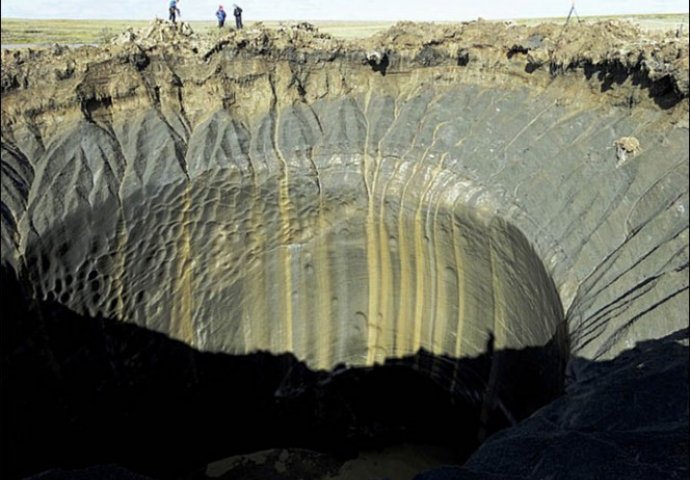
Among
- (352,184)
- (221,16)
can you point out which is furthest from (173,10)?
(352,184)

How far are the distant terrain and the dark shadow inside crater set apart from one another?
5585 mm

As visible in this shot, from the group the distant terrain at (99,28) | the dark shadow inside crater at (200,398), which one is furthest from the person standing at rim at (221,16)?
the dark shadow inside crater at (200,398)

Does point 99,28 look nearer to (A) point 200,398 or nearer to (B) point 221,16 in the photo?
(B) point 221,16

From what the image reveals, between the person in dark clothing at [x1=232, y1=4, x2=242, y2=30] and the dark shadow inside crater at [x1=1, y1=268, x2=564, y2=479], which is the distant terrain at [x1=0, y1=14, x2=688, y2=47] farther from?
the dark shadow inside crater at [x1=1, y1=268, x2=564, y2=479]

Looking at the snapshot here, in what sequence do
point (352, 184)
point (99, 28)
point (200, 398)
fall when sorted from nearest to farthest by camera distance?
1. point (352, 184)
2. point (200, 398)
3. point (99, 28)

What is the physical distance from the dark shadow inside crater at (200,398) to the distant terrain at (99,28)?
5.59 meters

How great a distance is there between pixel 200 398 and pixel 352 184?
18.6 ft

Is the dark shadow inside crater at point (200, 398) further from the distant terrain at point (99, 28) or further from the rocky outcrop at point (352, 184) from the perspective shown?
the distant terrain at point (99, 28)

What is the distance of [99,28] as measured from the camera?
14.8 meters

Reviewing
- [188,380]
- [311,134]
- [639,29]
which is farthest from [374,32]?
[188,380]

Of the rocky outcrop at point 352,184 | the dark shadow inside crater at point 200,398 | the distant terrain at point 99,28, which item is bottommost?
the dark shadow inside crater at point 200,398

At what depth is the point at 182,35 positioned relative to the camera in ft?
40.7

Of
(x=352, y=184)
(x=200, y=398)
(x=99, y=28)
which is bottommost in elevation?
(x=200, y=398)

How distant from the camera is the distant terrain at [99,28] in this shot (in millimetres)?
11766
